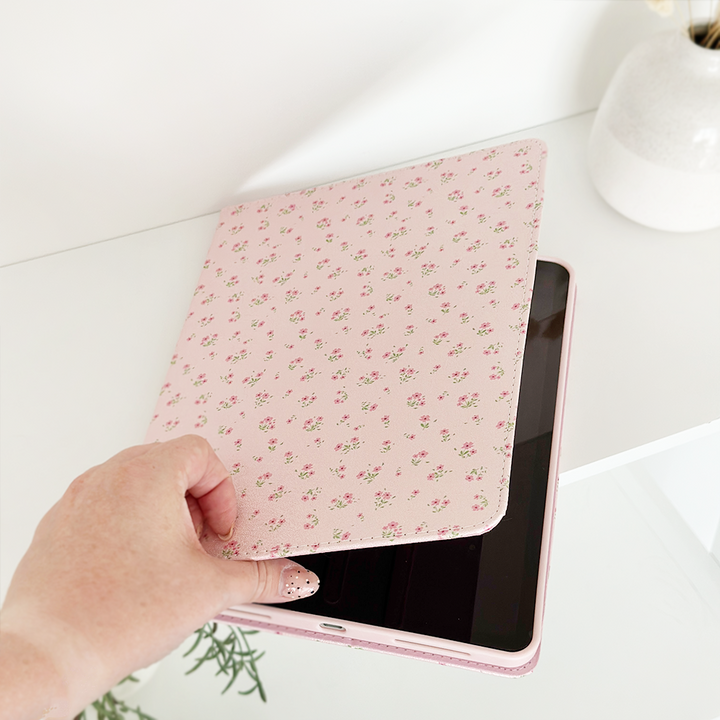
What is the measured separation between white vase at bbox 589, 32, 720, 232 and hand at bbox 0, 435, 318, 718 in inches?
22.8

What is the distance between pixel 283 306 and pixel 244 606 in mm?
319

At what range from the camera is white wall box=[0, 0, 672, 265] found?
2.30 feet

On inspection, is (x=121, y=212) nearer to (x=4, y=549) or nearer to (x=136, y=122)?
(x=136, y=122)

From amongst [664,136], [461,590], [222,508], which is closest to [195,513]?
[222,508]

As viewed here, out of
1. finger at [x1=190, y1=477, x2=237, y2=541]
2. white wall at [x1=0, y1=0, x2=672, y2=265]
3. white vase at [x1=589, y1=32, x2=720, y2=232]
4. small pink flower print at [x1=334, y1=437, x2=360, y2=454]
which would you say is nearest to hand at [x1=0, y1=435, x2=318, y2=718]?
finger at [x1=190, y1=477, x2=237, y2=541]

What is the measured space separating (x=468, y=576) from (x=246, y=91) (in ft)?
1.95

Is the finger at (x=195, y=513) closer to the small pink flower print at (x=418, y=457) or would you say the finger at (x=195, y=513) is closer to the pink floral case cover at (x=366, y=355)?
the pink floral case cover at (x=366, y=355)

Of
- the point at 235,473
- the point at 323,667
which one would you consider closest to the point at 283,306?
the point at 235,473

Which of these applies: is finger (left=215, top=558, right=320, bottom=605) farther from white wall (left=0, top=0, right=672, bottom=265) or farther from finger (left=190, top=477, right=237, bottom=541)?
white wall (left=0, top=0, right=672, bottom=265)

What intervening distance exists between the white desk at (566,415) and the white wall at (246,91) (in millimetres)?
63

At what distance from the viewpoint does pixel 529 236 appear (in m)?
0.70

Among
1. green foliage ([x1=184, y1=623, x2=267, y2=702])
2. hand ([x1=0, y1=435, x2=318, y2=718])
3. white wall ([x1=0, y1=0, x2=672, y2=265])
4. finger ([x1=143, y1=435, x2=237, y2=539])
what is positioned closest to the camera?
hand ([x1=0, y1=435, x2=318, y2=718])

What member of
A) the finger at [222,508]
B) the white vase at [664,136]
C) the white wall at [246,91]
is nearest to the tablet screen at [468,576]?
the finger at [222,508]

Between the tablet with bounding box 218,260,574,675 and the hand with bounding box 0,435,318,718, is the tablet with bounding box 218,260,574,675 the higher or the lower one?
the lower one
